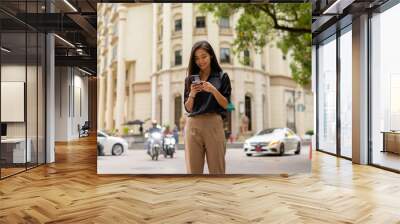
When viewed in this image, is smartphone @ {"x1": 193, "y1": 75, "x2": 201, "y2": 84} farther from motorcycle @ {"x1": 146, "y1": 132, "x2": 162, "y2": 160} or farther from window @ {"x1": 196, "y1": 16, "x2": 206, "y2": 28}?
motorcycle @ {"x1": 146, "y1": 132, "x2": 162, "y2": 160}

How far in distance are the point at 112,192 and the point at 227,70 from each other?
2203 mm

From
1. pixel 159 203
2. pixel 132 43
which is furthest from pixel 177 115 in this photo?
pixel 159 203

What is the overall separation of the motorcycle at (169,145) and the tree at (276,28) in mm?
1479

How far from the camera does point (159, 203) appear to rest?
12.7 ft

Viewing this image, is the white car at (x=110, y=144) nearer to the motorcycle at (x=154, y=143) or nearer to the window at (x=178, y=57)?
the motorcycle at (x=154, y=143)

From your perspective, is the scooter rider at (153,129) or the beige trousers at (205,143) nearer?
the beige trousers at (205,143)

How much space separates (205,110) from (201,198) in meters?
1.42

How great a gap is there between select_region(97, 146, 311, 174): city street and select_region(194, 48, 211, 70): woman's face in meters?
1.17

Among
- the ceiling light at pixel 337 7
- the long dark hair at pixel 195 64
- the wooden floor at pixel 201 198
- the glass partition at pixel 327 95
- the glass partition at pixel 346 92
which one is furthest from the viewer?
the glass partition at pixel 327 95

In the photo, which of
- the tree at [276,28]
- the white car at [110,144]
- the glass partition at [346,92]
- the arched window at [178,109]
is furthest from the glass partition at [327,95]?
the white car at [110,144]

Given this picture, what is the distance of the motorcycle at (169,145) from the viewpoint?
530 cm

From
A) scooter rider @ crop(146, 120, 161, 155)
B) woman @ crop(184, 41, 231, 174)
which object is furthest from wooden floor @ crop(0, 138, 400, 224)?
scooter rider @ crop(146, 120, 161, 155)

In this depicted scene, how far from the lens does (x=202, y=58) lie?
5281mm

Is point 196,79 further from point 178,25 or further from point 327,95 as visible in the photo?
point 327,95
